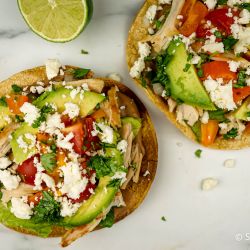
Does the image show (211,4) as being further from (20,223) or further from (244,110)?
A: (20,223)

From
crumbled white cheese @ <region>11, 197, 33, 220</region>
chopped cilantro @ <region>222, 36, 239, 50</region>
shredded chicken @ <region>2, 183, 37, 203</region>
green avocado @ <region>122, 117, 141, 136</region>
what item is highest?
chopped cilantro @ <region>222, 36, 239, 50</region>

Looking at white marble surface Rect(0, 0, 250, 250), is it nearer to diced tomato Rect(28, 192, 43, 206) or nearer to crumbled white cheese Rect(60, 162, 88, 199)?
diced tomato Rect(28, 192, 43, 206)

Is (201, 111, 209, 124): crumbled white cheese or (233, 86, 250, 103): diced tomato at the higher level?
(233, 86, 250, 103): diced tomato

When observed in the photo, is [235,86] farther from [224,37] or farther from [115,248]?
[115,248]

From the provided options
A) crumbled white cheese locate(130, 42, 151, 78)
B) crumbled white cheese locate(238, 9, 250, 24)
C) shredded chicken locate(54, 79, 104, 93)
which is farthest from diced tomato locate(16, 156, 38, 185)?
crumbled white cheese locate(238, 9, 250, 24)

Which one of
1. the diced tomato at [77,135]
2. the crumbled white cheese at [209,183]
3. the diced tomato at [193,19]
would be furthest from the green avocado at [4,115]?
the crumbled white cheese at [209,183]

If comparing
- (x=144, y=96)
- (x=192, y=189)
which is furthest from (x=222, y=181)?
(x=144, y=96)

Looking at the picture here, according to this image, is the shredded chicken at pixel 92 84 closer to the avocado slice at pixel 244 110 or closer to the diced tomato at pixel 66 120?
the diced tomato at pixel 66 120

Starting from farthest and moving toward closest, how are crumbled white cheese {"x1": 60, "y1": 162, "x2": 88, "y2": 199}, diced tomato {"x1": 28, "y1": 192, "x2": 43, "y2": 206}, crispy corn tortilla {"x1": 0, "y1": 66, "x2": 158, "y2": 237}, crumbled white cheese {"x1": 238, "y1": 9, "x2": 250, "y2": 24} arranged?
crispy corn tortilla {"x1": 0, "y1": 66, "x2": 158, "y2": 237} → crumbled white cheese {"x1": 238, "y1": 9, "x2": 250, "y2": 24} → diced tomato {"x1": 28, "y1": 192, "x2": 43, "y2": 206} → crumbled white cheese {"x1": 60, "y1": 162, "x2": 88, "y2": 199}
